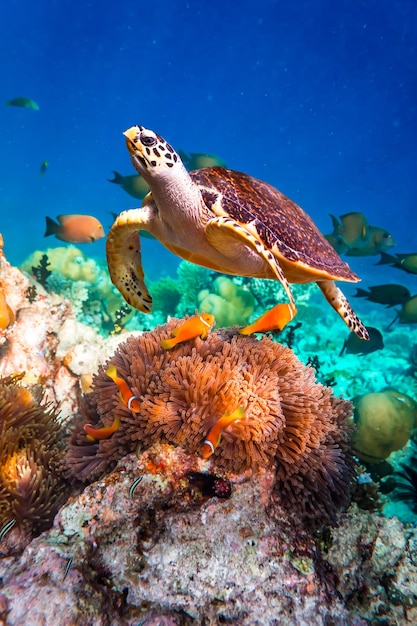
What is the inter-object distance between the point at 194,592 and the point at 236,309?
23.1 ft

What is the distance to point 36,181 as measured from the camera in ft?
240

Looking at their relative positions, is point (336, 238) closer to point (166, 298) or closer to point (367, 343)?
point (367, 343)

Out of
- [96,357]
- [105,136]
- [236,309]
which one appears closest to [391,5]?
[236,309]

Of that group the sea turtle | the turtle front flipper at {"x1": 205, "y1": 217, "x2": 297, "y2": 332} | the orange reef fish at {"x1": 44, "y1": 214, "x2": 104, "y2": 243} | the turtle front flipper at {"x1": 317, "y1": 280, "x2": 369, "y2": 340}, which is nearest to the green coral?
the orange reef fish at {"x1": 44, "y1": 214, "x2": 104, "y2": 243}

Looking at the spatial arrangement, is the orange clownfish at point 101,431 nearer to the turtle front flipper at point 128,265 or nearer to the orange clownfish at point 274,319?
the orange clownfish at point 274,319

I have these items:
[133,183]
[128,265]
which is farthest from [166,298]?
[128,265]

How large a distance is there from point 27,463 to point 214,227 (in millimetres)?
2405

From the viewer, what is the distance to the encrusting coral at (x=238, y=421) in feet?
6.73

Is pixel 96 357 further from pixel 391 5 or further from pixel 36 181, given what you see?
pixel 36 181

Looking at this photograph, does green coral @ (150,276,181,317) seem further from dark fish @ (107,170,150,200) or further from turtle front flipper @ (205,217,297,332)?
turtle front flipper @ (205,217,297,332)

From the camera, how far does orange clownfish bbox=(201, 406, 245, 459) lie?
75.5 inches

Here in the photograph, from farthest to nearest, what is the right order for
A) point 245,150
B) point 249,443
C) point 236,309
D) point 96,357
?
point 245,150, point 236,309, point 96,357, point 249,443

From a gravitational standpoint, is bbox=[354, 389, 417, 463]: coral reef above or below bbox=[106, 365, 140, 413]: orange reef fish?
above

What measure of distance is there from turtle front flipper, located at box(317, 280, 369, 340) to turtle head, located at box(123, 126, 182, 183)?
2477mm
